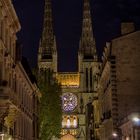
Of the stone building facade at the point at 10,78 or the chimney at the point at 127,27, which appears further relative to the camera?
the chimney at the point at 127,27

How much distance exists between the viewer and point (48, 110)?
9306 cm

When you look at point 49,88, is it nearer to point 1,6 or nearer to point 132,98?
point 132,98

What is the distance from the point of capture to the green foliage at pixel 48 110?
91562 millimetres

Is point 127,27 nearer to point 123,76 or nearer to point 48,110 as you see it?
point 123,76

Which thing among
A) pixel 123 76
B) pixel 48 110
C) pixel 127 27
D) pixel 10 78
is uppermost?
pixel 127 27

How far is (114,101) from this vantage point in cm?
6028

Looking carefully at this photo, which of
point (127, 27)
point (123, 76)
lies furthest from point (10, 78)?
point (127, 27)

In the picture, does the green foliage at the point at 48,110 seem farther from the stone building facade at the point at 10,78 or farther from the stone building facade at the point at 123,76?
the stone building facade at the point at 123,76

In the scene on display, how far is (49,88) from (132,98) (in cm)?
3831

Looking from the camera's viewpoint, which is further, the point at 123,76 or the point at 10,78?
the point at 123,76

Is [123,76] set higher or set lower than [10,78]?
higher

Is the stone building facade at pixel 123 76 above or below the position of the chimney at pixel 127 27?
below

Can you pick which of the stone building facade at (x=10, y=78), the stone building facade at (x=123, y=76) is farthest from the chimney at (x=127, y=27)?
the stone building facade at (x=10, y=78)

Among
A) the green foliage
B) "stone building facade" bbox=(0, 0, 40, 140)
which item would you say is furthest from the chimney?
the green foliage
